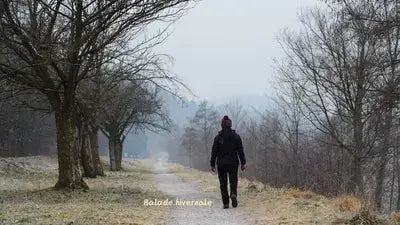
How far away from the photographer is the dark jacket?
11172mm

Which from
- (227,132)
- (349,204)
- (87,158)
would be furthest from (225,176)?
(87,158)

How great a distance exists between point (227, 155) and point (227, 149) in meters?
0.14

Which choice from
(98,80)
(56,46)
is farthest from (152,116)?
(56,46)

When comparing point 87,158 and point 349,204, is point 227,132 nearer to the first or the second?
point 349,204

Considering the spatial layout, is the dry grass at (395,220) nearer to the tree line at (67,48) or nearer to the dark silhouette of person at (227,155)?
the dark silhouette of person at (227,155)

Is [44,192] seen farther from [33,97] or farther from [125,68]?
[33,97]

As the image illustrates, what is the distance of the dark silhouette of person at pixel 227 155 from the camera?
11164 mm

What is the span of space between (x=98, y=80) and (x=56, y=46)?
6306mm

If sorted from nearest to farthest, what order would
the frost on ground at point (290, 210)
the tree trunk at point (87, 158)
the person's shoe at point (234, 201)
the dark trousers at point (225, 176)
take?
the frost on ground at point (290, 210) < the dark trousers at point (225, 176) < the person's shoe at point (234, 201) < the tree trunk at point (87, 158)

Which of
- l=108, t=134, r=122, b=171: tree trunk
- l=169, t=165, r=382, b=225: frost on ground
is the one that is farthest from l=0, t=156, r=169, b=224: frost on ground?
l=108, t=134, r=122, b=171: tree trunk

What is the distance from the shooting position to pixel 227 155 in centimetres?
1120

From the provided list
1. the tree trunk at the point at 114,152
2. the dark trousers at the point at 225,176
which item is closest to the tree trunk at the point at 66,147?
the dark trousers at the point at 225,176

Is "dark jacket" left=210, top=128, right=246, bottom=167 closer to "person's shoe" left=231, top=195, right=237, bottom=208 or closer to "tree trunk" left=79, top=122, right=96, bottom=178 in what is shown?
"person's shoe" left=231, top=195, right=237, bottom=208

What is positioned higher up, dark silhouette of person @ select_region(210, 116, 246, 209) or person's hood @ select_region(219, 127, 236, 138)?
person's hood @ select_region(219, 127, 236, 138)
